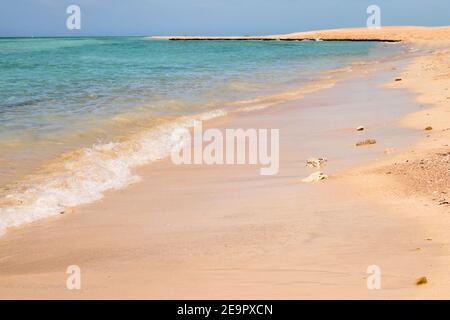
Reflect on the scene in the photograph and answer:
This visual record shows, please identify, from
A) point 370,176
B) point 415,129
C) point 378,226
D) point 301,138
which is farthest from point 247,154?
point 378,226

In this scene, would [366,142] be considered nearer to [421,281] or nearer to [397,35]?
[421,281]

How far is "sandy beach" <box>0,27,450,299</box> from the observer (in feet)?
12.3

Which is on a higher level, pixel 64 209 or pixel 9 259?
pixel 64 209

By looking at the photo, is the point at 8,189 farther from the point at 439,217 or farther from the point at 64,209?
the point at 439,217

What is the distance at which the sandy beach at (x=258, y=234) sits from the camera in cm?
375

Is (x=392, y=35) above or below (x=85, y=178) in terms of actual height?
above

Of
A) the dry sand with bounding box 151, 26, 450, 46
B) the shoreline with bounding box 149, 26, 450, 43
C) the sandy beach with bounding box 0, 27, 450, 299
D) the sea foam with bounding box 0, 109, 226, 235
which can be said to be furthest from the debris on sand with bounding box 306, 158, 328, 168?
the shoreline with bounding box 149, 26, 450, 43

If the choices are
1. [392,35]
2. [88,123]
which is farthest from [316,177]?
[392,35]

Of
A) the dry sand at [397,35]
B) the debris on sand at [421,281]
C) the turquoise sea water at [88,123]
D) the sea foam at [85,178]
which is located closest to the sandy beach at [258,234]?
the debris on sand at [421,281]

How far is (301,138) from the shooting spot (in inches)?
392

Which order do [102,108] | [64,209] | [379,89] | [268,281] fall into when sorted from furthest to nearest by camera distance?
1. [379,89]
2. [102,108]
3. [64,209]
4. [268,281]

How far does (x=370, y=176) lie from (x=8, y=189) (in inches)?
180

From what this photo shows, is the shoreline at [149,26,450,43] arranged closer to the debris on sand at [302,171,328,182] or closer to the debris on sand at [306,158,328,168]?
the debris on sand at [306,158,328,168]

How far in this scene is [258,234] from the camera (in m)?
4.84
